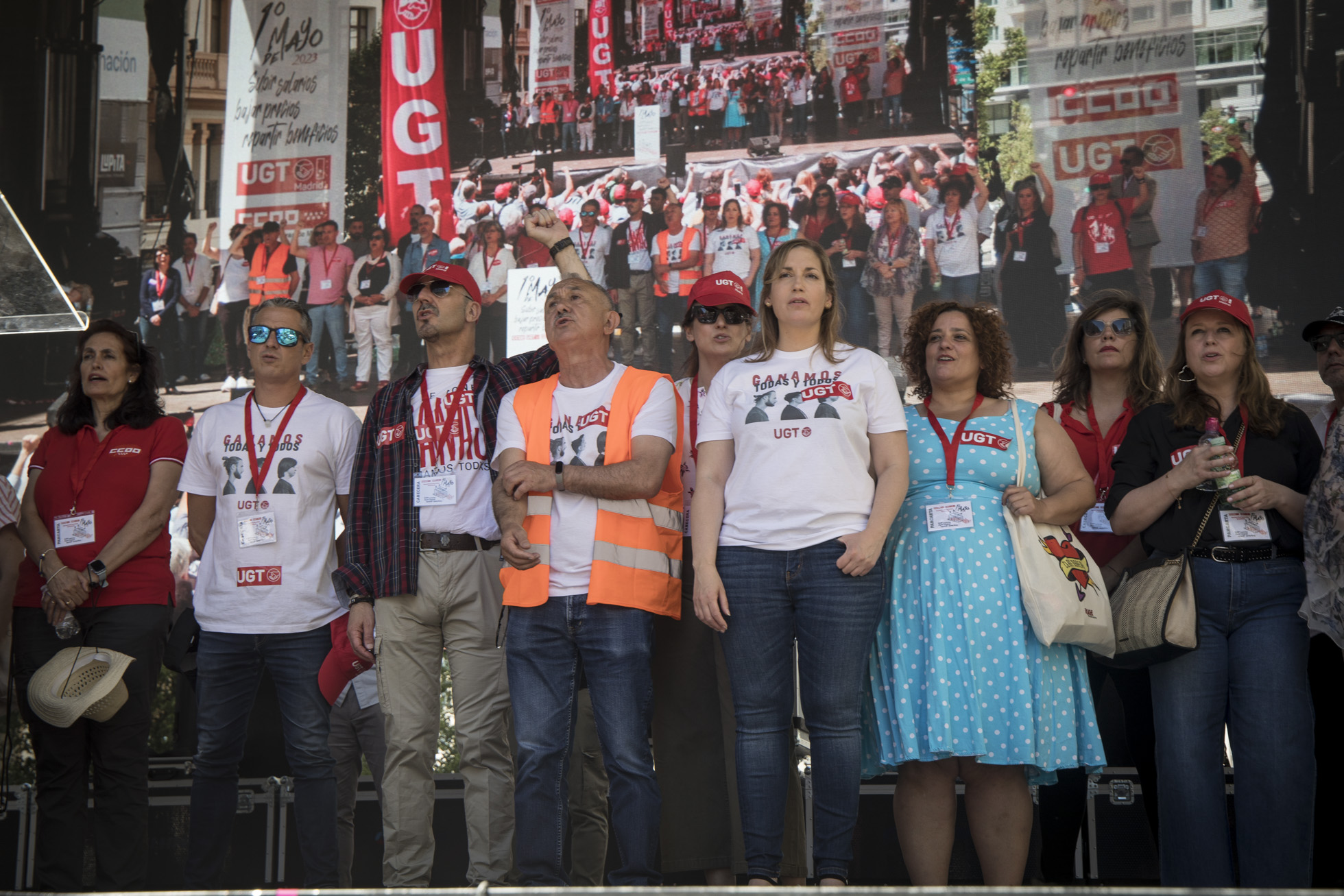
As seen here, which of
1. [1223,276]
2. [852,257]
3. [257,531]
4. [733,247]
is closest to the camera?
[257,531]

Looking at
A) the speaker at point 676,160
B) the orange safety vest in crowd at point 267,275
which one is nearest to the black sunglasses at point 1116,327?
the speaker at point 676,160

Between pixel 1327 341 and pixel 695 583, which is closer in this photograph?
pixel 695 583

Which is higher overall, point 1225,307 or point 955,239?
point 955,239

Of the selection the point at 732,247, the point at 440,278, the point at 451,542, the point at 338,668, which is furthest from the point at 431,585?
the point at 732,247

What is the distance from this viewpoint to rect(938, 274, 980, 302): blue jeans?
5703mm

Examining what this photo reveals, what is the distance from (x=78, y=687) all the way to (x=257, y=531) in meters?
0.60

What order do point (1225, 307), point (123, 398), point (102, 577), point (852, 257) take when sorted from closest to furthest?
point (1225, 307), point (102, 577), point (123, 398), point (852, 257)

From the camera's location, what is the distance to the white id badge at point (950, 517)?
7.82ft

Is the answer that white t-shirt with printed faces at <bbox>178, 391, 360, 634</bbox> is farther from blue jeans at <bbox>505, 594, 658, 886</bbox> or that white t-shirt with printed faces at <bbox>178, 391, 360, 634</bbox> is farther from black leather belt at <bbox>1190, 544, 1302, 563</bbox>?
black leather belt at <bbox>1190, 544, 1302, 563</bbox>

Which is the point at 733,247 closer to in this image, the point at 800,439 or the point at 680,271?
the point at 680,271

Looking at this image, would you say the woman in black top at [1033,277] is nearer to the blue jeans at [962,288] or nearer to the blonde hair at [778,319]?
the blue jeans at [962,288]

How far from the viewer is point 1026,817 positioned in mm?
2324

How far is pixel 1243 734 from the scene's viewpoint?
2287 mm

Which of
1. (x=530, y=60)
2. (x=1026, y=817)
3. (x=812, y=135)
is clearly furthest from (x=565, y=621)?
(x=530, y=60)
